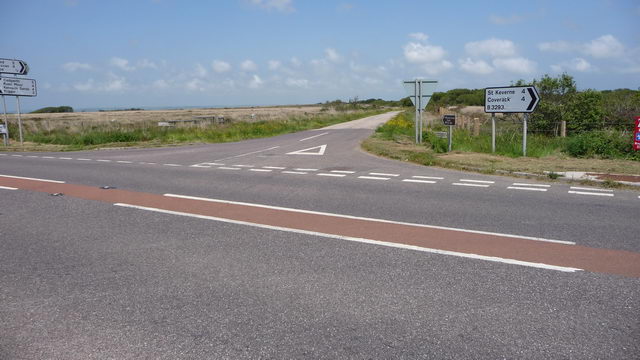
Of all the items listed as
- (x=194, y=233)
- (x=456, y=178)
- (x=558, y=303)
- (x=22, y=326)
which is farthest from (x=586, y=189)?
(x=22, y=326)

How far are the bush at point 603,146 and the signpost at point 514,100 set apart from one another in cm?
170

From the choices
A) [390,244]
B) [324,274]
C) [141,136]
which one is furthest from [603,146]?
[141,136]

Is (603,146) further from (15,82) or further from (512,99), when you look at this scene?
(15,82)

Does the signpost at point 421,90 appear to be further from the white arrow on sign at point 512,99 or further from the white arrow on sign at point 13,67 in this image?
the white arrow on sign at point 13,67

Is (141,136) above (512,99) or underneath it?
underneath

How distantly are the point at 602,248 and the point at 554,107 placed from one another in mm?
24687

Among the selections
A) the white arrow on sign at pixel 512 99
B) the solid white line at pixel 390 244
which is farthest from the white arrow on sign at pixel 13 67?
the white arrow on sign at pixel 512 99

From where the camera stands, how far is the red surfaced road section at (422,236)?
4.98m

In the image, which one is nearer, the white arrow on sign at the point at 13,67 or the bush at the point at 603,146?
the bush at the point at 603,146

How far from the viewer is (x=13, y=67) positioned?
26969mm

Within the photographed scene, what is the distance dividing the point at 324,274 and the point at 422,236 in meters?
1.90

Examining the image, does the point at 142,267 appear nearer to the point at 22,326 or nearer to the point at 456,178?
the point at 22,326

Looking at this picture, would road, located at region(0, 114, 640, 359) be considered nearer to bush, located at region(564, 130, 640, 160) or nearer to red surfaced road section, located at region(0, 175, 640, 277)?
red surfaced road section, located at region(0, 175, 640, 277)

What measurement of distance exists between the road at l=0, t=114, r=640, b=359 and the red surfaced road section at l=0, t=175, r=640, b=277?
0.12 ft
